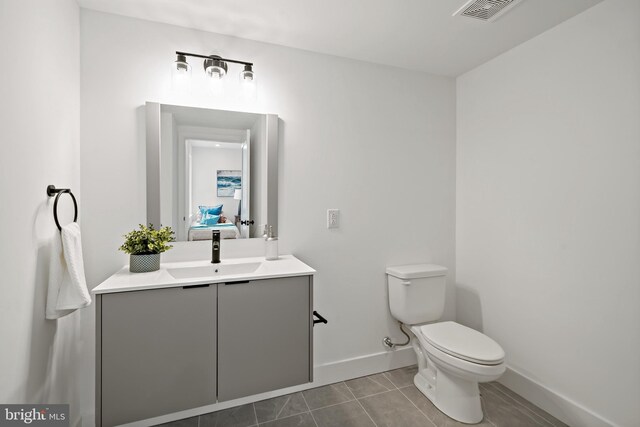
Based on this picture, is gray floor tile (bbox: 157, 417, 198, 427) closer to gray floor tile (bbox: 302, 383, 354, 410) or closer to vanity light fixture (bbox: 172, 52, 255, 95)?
gray floor tile (bbox: 302, 383, 354, 410)

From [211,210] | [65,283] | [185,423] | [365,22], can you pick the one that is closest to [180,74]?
[211,210]

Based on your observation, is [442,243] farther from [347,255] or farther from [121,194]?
[121,194]

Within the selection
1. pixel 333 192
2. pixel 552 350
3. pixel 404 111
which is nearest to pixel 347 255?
pixel 333 192

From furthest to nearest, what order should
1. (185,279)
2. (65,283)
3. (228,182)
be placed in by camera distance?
(228,182)
(185,279)
(65,283)

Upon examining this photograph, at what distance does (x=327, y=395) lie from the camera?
1962mm

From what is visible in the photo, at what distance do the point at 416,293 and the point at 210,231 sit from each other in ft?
4.74

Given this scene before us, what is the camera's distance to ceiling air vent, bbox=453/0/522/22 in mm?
1529

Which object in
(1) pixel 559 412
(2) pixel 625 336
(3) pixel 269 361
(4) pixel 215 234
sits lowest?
(1) pixel 559 412

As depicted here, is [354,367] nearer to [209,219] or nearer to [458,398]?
[458,398]

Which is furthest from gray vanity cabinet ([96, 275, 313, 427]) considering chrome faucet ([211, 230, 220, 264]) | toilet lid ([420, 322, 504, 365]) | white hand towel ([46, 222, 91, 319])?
toilet lid ([420, 322, 504, 365])

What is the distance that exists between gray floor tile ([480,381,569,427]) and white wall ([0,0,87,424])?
8.04 feet

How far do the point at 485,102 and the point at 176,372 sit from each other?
99.9 inches

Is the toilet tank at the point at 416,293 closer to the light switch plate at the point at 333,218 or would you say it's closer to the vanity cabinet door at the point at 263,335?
the light switch plate at the point at 333,218

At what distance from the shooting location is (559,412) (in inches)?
68.3
